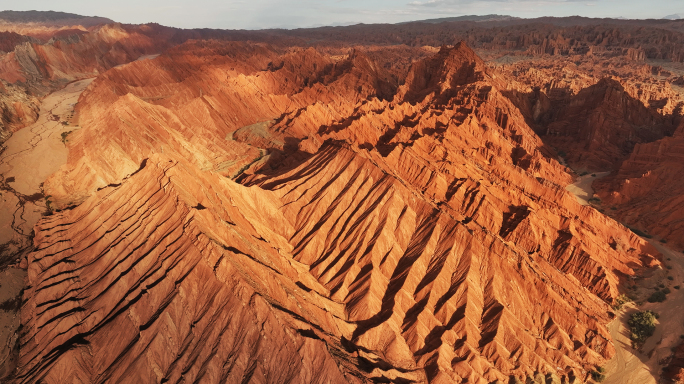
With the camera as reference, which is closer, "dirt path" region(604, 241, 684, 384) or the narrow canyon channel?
"dirt path" region(604, 241, 684, 384)

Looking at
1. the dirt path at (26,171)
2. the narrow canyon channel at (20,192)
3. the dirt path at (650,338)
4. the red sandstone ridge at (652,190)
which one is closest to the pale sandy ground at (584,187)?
the red sandstone ridge at (652,190)

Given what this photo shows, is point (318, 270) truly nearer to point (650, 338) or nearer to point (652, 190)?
point (650, 338)

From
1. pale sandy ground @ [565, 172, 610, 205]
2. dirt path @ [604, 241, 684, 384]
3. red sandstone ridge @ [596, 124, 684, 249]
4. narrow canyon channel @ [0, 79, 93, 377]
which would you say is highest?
narrow canyon channel @ [0, 79, 93, 377]

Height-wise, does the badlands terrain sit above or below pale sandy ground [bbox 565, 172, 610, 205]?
above

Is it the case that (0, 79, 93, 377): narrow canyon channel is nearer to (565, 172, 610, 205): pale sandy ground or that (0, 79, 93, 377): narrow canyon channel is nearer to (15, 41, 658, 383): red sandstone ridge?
(15, 41, 658, 383): red sandstone ridge

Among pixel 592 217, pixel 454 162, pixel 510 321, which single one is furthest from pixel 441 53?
pixel 510 321

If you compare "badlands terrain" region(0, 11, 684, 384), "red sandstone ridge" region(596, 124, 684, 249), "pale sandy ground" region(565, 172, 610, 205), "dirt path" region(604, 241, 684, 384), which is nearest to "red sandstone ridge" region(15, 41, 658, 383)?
"badlands terrain" region(0, 11, 684, 384)

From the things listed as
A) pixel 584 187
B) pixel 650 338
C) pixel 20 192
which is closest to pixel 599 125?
pixel 584 187
